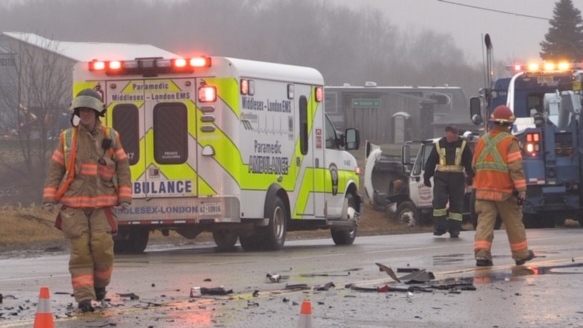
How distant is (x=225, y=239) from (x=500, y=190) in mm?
6304

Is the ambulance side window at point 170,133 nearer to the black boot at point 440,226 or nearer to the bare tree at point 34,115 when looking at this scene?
the black boot at point 440,226

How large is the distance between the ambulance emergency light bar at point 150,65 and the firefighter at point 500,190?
14.3 ft

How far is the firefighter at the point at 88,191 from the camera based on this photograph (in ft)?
33.5

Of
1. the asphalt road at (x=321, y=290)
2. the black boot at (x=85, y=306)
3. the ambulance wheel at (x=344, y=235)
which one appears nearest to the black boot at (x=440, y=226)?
the ambulance wheel at (x=344, y=235)

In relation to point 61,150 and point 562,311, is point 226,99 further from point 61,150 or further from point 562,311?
point 562,311

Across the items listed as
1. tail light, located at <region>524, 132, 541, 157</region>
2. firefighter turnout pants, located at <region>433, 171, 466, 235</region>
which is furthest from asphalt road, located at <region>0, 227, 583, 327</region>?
tail light, located at <region>524, 132, 541, 157</region>

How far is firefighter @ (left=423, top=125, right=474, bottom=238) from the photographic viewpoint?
1989cm

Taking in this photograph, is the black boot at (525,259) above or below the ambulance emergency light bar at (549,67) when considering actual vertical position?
below

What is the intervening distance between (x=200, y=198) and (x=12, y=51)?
6490 centimetres

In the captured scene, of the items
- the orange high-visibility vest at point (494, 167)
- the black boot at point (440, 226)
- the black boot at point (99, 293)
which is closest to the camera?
the black boot at point (99, 293)

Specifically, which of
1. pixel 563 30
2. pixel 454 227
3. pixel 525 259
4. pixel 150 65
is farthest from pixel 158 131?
pixel 563 30

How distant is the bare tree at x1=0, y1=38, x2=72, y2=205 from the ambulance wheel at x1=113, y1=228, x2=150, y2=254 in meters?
30.0

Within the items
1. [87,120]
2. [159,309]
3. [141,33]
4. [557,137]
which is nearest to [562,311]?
[159,309]

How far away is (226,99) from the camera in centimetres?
1698
